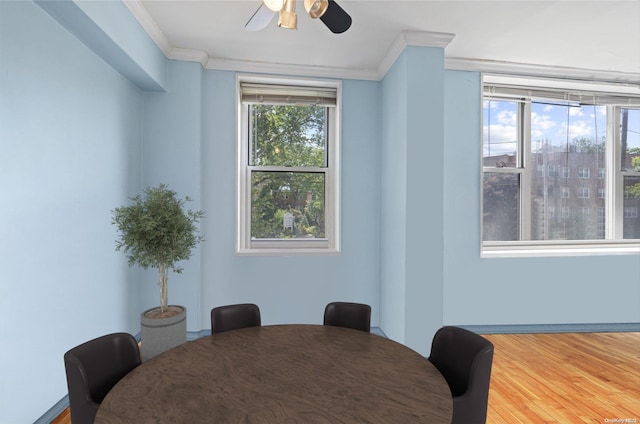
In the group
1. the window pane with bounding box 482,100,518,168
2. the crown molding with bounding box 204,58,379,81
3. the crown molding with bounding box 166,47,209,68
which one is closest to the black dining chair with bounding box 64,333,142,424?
the crown molding with bounding box 166,47,209,68

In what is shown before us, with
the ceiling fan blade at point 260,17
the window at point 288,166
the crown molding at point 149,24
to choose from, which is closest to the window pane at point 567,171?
the window at point 288,166

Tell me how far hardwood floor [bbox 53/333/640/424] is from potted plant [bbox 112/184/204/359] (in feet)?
2.16

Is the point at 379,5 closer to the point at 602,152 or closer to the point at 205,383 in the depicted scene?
the point at 205,383

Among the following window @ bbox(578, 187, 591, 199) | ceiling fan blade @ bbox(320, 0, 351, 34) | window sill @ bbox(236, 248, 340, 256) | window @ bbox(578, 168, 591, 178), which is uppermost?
ceiling fan blade @ bbox(320, 0, 351, 34)

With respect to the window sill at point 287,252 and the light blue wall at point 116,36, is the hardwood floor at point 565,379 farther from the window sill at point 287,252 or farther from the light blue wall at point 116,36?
the light blue wall at point 116,36

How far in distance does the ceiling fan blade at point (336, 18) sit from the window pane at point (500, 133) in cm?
244

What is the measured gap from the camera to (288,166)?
11.6 feet

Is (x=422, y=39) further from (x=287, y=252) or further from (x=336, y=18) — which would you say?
(x=287, y=252)

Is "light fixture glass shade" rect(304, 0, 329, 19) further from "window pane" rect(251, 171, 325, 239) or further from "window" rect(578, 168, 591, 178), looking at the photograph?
"window" rect(578, 168, 591, 178)

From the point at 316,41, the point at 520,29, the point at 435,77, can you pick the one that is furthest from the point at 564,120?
the point at 316,41

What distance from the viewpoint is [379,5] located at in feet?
7.66

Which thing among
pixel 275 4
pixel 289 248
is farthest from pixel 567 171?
pixel 275 4

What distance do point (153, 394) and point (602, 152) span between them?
494cm

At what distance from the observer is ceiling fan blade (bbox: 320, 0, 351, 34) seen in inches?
66.1
